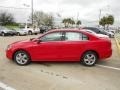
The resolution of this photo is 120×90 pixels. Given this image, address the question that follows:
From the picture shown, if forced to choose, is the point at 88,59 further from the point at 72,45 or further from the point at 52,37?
the point at 52,37

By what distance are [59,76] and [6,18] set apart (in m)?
81.9

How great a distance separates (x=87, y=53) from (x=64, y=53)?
3.06 feet

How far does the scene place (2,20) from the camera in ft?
277

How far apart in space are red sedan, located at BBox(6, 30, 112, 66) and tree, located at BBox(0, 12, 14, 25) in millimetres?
77003

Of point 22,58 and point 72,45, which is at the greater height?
point 72,45

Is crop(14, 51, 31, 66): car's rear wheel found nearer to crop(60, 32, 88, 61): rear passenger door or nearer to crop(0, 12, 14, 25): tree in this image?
crop(60, 32, 88, 61): rear passenger door

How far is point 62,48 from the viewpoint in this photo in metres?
8.97

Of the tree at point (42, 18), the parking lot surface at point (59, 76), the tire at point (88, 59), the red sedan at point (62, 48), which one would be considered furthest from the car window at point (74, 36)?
the tree at point (42, 18)

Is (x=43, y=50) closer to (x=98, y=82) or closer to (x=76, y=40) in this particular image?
(x=76, y=40)

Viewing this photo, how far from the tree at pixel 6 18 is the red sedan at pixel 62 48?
3032 inches

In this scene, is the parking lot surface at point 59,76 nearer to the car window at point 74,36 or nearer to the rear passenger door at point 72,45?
the rear passenger door at point 72,45

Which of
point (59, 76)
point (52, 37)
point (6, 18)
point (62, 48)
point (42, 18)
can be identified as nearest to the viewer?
point (59, 76)

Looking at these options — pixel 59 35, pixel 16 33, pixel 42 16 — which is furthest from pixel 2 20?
pixel 59 35

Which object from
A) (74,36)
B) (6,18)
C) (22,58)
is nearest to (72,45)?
(74,36)
